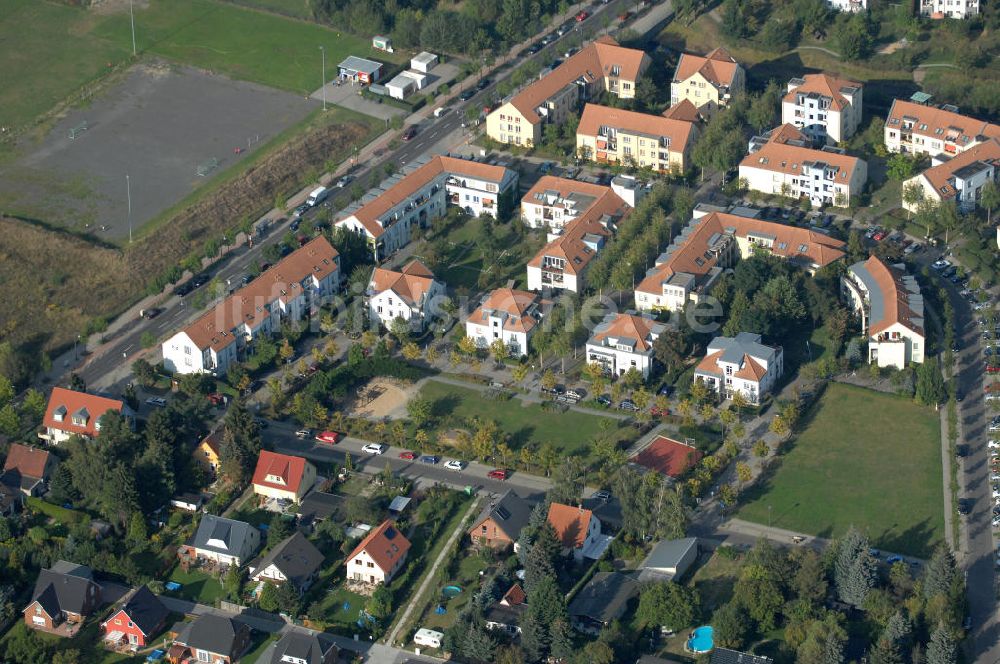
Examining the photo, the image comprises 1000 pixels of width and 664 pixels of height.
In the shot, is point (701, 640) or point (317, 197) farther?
point (317, 197)

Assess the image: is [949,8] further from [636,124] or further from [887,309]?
[887,309]

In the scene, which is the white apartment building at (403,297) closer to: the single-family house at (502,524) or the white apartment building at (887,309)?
the single-family house at (502,524)

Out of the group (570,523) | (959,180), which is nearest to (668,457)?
(570,523)

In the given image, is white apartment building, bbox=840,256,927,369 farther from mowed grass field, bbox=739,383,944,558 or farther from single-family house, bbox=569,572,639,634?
single-family house, bbox=569,572,639,634

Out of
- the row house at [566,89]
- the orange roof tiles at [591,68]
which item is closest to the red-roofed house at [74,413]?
the row house at [566,89]

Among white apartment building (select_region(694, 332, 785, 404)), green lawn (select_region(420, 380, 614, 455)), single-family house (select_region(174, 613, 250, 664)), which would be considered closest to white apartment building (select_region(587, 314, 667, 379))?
white apartment building (select_region(694, 332, 785, 404))

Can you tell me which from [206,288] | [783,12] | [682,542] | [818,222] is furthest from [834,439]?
[783,12]
